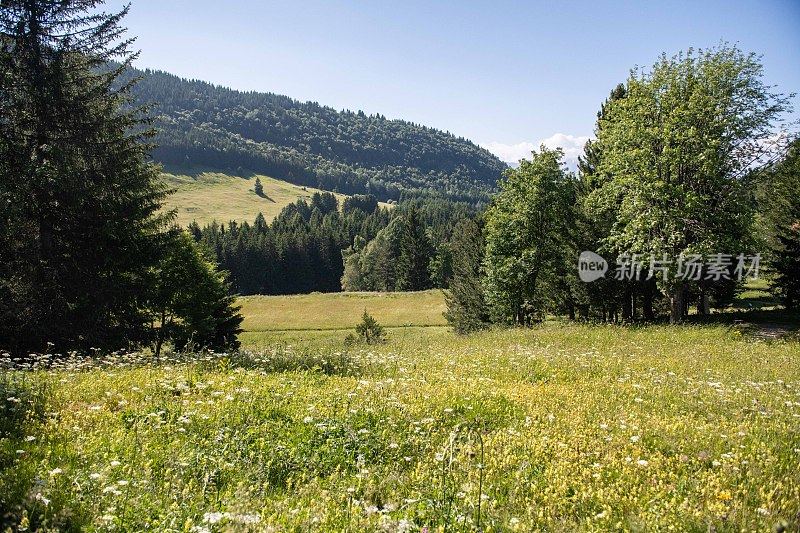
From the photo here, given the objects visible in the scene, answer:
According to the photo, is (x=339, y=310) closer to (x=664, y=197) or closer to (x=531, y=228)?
(x=531, y=228)

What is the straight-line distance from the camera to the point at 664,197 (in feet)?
80.4

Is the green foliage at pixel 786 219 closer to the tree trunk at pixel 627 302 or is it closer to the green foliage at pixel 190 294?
the tree trunk at pixel 627 302

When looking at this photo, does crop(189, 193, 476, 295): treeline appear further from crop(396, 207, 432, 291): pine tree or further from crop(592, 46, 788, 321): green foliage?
crop(592, 46, 788, 321): green foliage

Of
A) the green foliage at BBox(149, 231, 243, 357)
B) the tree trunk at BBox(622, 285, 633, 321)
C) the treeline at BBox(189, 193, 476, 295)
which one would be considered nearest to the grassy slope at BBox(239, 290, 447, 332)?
the treeline at BBox(189, 193, 476, 295)

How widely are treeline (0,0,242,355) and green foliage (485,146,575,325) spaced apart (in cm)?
2392

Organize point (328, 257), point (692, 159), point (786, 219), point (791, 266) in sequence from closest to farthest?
point (692, 159) → point (791, 266) → point (786, 219) → point (328, 257)

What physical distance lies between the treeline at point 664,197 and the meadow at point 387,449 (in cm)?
1466

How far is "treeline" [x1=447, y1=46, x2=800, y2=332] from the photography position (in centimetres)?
2448

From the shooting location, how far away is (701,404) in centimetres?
919

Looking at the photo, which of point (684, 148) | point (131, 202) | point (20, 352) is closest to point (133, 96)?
point (131, 202)

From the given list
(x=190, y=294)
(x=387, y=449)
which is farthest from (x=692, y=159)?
(x=190, y=294)

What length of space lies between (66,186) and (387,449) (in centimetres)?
1701

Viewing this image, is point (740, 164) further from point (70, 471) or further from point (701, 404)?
point (70, 471)

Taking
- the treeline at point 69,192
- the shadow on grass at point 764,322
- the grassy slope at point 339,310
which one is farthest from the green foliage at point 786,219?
the grassy slope at point 339,310
